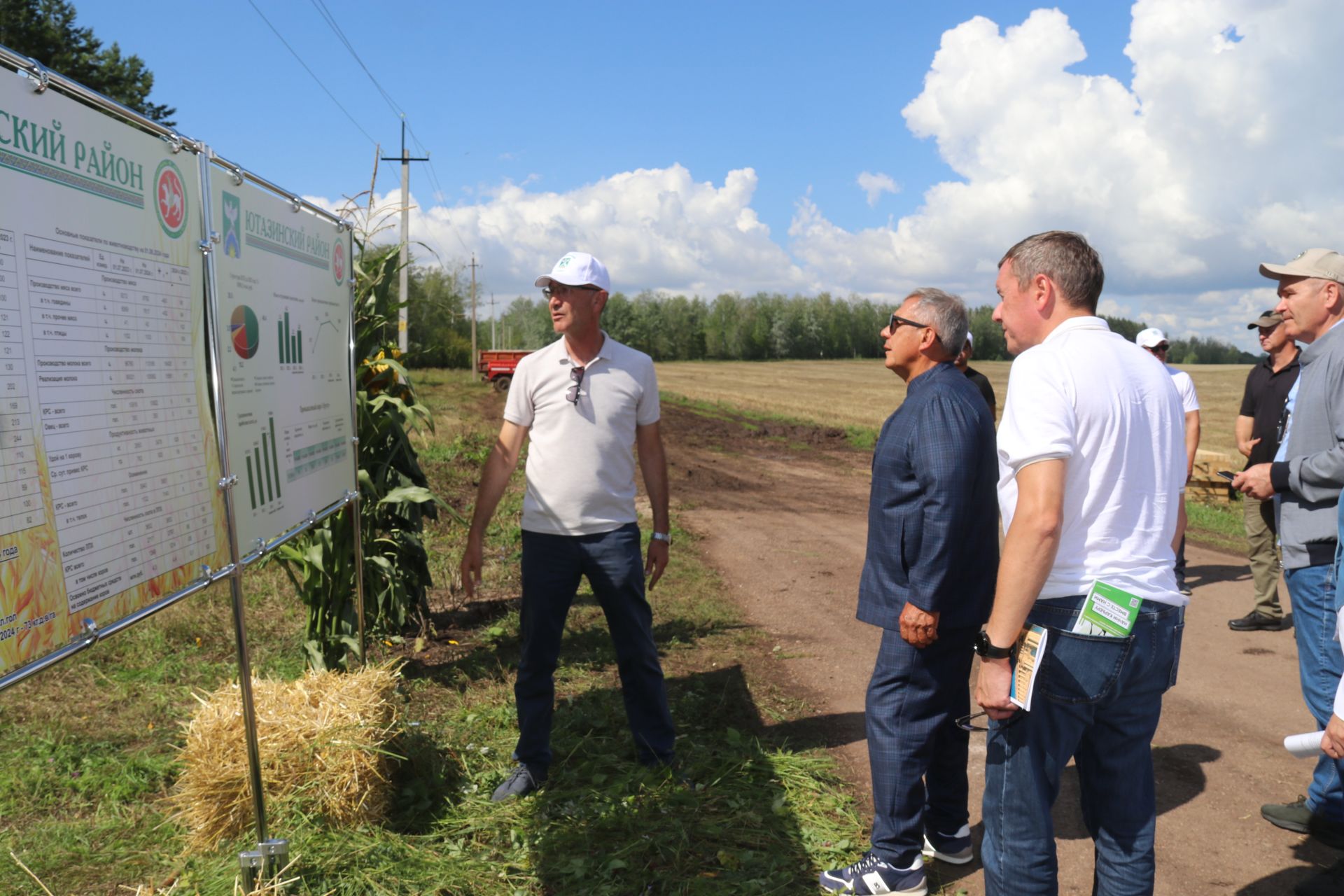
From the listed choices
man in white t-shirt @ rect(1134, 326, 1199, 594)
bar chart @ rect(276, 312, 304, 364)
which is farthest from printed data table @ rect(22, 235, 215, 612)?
man in white t-shirt @ rect(1134, 326, 1199, 594)

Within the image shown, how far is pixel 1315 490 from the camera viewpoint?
3.51 meters

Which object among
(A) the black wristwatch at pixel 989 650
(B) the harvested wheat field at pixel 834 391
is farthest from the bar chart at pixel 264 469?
(B) the harvested wheat field at pixel 834 391

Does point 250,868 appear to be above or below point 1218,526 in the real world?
above

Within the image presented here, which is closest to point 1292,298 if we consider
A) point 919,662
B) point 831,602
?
point 919,662

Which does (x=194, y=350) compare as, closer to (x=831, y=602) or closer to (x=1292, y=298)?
(x=1292, y=298)

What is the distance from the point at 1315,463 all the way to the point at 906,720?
74.8 inches

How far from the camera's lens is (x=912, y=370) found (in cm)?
333

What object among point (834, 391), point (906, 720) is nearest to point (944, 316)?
point (906, 720)

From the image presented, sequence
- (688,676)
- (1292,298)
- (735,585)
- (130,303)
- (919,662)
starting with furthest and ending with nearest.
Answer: (735,585) < (688,676) < (1292,298) < (919,662) < (130,303)

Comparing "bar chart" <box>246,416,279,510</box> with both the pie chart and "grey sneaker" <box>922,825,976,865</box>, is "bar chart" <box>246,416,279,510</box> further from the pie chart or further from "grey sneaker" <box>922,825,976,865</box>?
"grey sneaker" <box>922,825,976,865</box>

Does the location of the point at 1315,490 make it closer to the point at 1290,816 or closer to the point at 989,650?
the point at 1290,816

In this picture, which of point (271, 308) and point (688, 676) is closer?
point (271, 308)

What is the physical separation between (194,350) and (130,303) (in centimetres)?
37

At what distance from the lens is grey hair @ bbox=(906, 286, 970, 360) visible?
3227 millimetres
